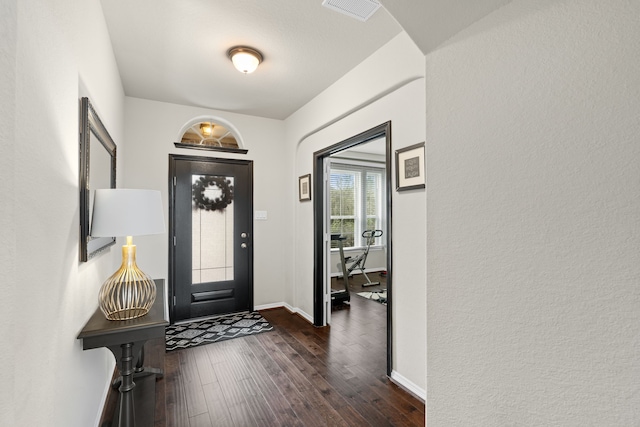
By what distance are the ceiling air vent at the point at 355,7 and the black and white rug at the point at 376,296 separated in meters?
3.73

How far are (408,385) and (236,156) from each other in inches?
129

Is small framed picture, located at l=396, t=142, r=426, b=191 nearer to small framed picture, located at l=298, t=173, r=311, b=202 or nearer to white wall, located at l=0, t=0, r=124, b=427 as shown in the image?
small framed picture, located at l=298, t=173, r=311, b=202

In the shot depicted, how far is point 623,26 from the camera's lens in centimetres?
67

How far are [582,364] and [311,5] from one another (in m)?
2.30

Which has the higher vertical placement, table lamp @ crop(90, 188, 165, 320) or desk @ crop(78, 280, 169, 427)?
table lamp @ crop(90, 188, 165, 320)

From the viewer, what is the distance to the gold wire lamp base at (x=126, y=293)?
67.2 inches

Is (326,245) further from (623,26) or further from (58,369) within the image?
(623,26)

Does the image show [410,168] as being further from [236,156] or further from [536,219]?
[236,156]

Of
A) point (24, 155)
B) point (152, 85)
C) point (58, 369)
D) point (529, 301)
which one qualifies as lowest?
point (58, 369)

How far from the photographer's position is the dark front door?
386 cm

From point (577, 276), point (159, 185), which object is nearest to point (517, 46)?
point (577, 276)

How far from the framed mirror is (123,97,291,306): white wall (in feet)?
5.06

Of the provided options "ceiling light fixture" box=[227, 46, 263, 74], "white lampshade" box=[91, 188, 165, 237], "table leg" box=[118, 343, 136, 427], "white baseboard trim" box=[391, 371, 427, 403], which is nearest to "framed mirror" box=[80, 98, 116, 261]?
"white lampshade" box=[91, 188, 165, 237]

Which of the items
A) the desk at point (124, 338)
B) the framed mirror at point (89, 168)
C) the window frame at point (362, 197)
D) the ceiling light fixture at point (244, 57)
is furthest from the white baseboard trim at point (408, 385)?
the window frame at point (362, 197)
